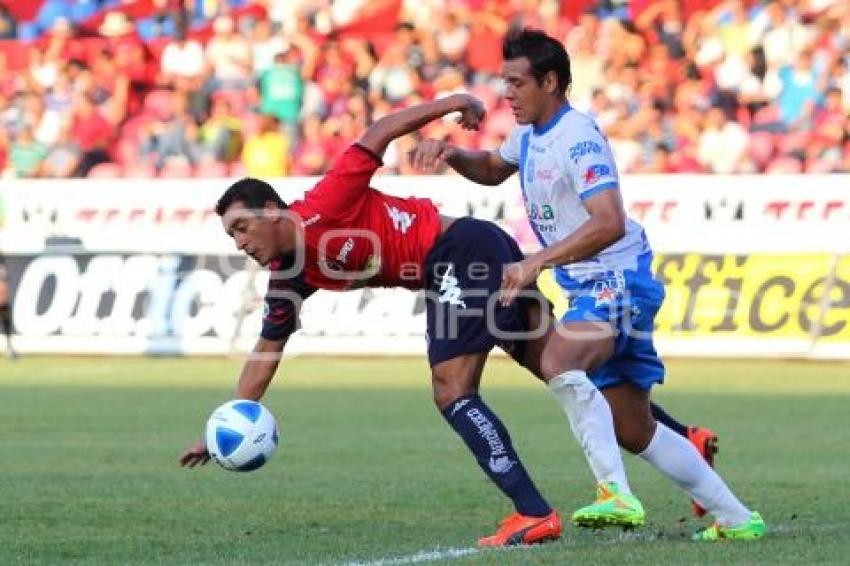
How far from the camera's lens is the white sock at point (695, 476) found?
829 cm

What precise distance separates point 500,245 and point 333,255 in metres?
0.70

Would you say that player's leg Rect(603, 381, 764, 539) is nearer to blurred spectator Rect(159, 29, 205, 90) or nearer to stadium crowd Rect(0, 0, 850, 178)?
stadium crowd Rect(0, 0, 850, 178)

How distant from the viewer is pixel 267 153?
2422 cm

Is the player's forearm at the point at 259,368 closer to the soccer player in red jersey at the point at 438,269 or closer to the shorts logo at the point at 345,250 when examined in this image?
the soccer player in red jersey at the point at 438,269

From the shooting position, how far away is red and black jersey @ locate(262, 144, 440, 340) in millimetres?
8141

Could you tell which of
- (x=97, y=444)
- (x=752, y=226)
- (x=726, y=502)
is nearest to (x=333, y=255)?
(x=726, y=502)

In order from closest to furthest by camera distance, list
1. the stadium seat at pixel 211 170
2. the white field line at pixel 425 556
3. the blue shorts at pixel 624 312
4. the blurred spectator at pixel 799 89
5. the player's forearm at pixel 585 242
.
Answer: the white field line at pixel 425 556, the player's forearm at pixel 585 242, the blue shorts at pixel 624 312, the blurred spectator at pixel 799 89, the stadium seat at pixel 211 170

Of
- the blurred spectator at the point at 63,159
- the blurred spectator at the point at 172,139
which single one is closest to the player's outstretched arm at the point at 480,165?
the blurred spectator at the point at 172,139

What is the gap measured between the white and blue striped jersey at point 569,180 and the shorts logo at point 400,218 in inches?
19.3

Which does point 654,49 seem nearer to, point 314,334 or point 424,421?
point 314,334

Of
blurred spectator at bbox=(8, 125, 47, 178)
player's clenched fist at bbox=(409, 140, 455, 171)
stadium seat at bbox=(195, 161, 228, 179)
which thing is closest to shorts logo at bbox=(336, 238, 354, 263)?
player's clenched fist at bbox=(409, 140, 455, 171)

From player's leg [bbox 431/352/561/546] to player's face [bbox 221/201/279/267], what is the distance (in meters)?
0.88

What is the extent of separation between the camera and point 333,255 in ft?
26.9

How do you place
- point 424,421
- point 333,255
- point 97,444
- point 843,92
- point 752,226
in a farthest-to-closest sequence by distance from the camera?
point 843,92 → point 752,226 → point 424,421 → point 97,444 → point 333,255
